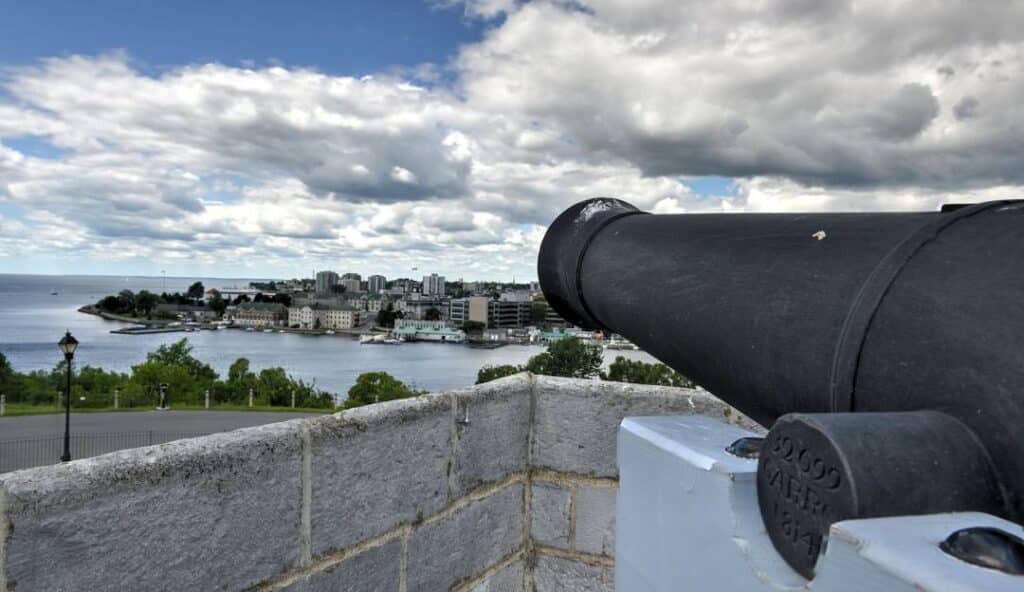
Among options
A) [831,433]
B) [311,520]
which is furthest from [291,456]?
[831,433]

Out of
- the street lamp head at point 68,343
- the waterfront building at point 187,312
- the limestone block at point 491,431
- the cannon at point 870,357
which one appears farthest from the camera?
the waterfront building at point 187,312

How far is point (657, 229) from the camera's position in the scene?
1.52 metres

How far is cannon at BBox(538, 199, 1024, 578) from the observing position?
0.74m

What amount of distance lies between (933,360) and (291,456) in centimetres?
140

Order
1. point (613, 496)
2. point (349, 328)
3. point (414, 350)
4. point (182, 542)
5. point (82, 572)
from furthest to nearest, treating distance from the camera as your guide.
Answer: point (349, 328) < point (414, 350) < point (613, 496) < point (182, 542) < point (82, 572)

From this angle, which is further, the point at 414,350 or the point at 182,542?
the point at 414,350

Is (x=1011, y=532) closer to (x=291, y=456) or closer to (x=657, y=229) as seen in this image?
(x=657, y=229)

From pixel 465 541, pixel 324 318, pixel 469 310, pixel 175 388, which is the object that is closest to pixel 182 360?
pixel 175 388

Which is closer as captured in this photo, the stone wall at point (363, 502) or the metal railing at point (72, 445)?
the stone wall at point (363, 502)

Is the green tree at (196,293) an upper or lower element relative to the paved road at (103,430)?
upper

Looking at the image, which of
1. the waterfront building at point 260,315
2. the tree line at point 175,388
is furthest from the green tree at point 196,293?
the tree line at point 175,388

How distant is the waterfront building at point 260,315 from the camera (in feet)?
334

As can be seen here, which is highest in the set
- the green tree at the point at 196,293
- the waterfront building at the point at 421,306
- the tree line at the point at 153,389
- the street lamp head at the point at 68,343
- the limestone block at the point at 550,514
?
the green tree at the point at 196,293

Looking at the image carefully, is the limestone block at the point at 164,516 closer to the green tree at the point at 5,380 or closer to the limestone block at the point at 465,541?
the limestone block at the point at 465,541
